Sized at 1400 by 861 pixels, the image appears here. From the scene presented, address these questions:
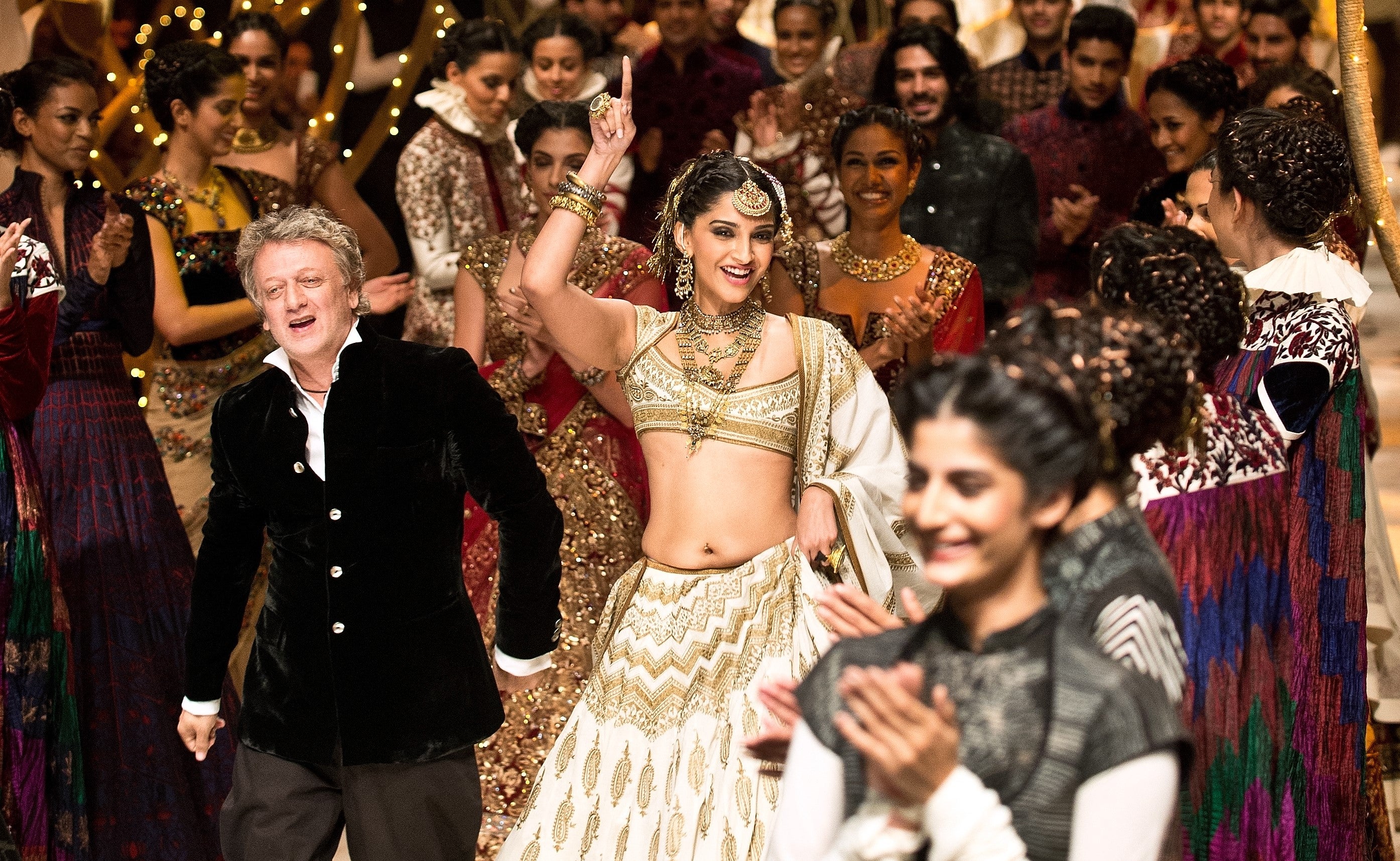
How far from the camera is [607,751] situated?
3.32 m

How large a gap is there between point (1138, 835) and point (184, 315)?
12.0 feet

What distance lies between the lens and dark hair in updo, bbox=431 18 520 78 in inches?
211

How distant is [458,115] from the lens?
528cm

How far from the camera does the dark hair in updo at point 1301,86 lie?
184 inches

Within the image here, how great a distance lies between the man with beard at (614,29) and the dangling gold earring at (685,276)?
3.12m

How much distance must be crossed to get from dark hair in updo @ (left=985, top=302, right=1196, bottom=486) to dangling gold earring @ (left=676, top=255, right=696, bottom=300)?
1704 mm

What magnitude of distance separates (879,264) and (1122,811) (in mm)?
2873

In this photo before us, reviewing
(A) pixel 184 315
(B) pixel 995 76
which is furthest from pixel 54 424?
(B) pixel 995 76

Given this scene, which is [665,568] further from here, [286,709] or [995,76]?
[995,76]

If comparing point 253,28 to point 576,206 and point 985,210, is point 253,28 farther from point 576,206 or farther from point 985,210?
point 576,206

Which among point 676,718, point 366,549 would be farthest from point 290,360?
point 676,718

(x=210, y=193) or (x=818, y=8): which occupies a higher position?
(x=818, y=8)

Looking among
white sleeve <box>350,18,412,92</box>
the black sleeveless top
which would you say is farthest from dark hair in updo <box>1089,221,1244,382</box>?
white sleeve <box>350,18,412,92</box>

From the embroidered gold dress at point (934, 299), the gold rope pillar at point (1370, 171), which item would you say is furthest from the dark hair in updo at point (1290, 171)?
the embroidered gold dress at point (934, 299)
